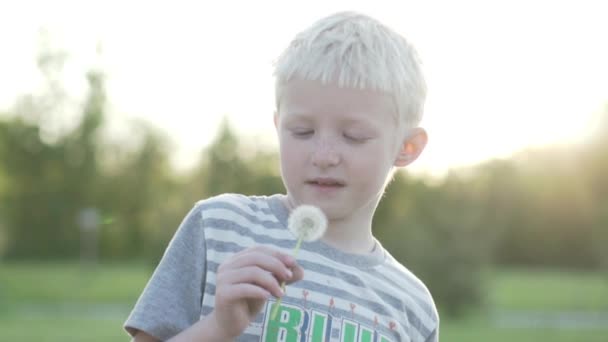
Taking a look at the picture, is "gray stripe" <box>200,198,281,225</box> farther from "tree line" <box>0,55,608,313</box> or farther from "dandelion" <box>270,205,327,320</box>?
"tree line" <box>0,55,608,313</box>

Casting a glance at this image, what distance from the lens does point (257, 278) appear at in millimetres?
2002

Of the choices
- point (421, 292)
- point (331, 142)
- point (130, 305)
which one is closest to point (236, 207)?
point (331, 142)

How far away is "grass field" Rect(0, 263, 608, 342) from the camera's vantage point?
60.5ft

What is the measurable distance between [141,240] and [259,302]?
43.3 m

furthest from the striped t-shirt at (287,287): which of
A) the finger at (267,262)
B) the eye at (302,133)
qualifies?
the finger at (267,262)

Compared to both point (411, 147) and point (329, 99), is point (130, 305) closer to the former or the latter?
A: point (411, 147)

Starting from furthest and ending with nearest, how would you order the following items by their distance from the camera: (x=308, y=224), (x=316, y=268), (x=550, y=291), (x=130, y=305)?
(x=550, y=291), (x=130, y=305), (x=316, y=268), (x=308, y=224)

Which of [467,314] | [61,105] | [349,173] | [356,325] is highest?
[61,105]

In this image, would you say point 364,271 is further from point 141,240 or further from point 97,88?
point 141,240

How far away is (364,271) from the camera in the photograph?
103 inches

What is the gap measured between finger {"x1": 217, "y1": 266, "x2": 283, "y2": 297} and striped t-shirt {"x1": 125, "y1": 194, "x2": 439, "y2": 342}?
0.41 meters


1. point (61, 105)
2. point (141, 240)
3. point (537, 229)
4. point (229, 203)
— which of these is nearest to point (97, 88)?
point (61, 105)

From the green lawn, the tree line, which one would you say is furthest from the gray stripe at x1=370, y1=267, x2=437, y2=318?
the tree line

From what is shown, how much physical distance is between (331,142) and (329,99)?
0.37ft
